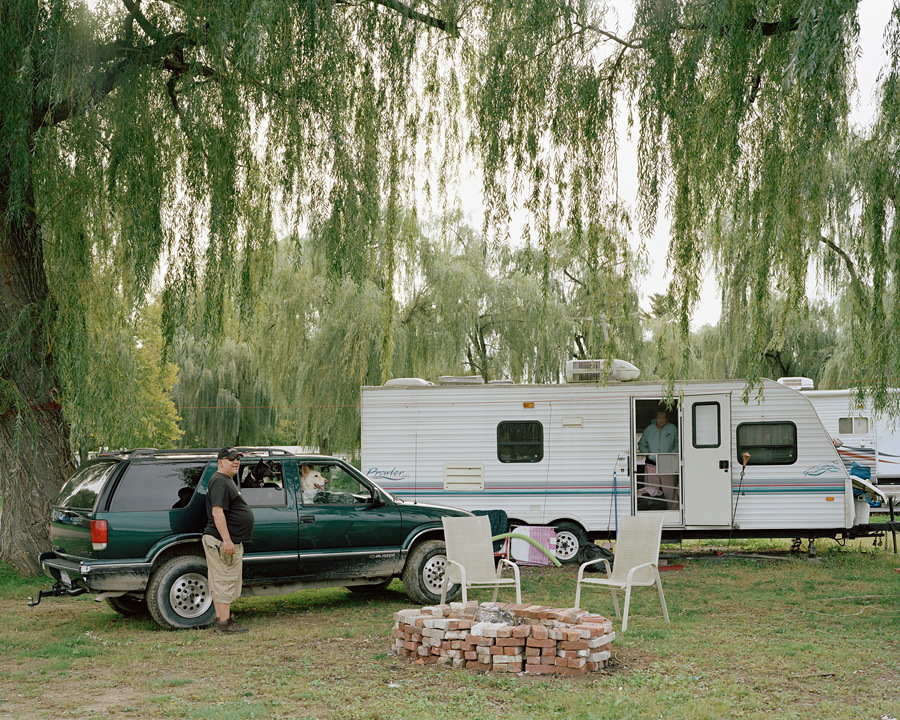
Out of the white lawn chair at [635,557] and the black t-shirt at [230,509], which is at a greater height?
the black t-shirt at [230,509]

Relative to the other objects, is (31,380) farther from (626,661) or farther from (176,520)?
(626,661)

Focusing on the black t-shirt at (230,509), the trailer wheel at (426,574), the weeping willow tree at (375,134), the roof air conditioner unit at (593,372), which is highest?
the weeping willow tree at (375,134)

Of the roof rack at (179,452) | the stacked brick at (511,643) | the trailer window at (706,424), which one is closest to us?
the stacked brick at (511,643)

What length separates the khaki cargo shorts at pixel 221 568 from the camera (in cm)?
783

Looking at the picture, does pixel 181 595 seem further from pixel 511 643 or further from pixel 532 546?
pixel 532 546

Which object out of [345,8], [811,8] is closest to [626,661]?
[811,8]

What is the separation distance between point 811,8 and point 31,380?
8.80 m

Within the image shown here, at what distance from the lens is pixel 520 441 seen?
13.0m

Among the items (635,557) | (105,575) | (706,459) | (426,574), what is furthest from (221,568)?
(706,459)

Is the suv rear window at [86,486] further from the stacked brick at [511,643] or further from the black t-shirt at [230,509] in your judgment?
the stacked brick at [511,643]

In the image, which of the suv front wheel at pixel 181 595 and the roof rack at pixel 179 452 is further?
the roof rack at pixel 179 452

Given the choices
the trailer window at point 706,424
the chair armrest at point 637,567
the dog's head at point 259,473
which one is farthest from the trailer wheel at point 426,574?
the trailer window at point 706,424

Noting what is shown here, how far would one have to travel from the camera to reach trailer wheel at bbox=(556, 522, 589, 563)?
41.6ft

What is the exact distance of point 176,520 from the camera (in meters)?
8.31
